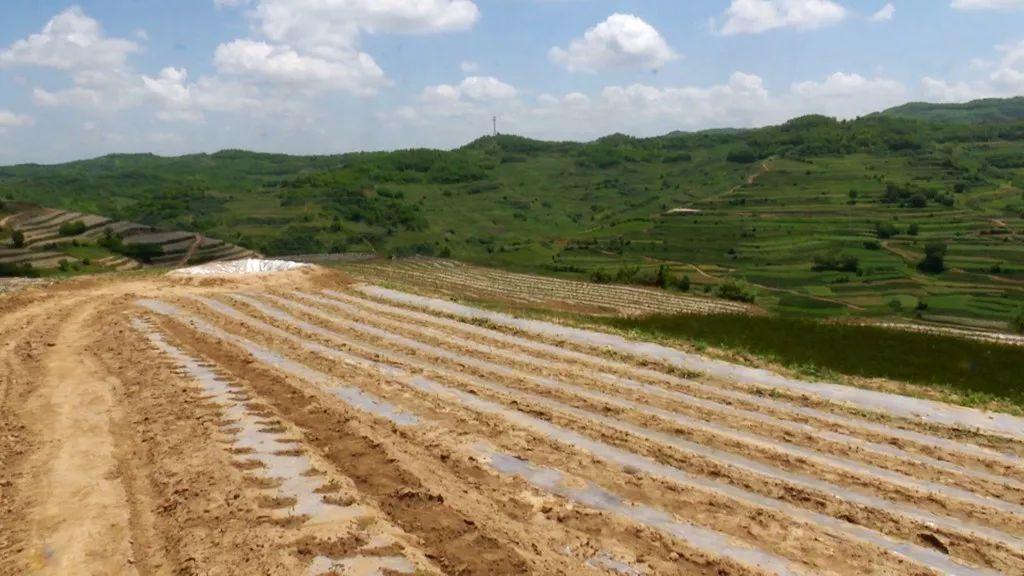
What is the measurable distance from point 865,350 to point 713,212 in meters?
80.6

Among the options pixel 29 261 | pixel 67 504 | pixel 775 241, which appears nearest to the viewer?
pixel 67 504

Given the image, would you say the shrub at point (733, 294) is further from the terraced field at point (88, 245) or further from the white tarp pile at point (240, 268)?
the terraced field at point (88, 245)

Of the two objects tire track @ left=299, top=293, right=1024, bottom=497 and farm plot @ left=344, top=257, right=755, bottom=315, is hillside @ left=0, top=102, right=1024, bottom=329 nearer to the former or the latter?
farm plot @ left=344, top=257, right=755, bottom=315

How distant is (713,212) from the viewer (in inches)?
3824

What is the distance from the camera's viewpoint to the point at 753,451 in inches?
391

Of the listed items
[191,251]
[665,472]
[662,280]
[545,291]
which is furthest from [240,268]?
A: [662,280]

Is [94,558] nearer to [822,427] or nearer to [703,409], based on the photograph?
[703,409]

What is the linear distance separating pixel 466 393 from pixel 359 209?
9690 centimetres

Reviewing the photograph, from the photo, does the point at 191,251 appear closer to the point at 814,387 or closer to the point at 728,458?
the point at 814,387

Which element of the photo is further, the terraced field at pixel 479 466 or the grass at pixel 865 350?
the grass at pixel 865 350

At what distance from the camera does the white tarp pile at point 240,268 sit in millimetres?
30109

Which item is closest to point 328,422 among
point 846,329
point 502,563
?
point 502,563

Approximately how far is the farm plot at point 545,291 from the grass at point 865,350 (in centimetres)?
1206

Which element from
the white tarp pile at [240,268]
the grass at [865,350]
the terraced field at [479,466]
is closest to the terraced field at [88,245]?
the white tarp pile at [240,268]
